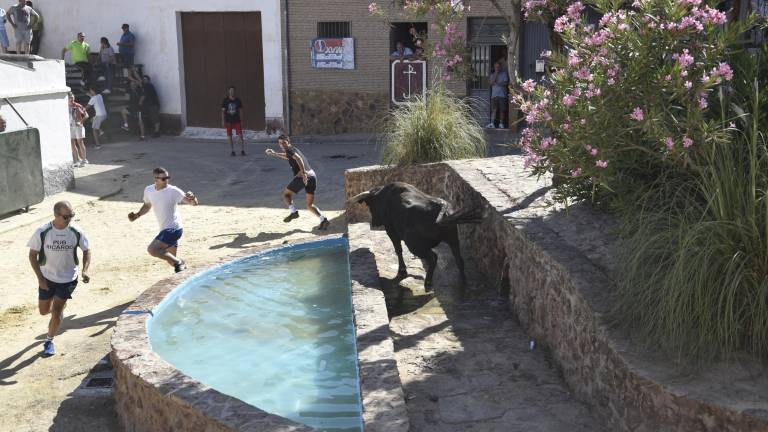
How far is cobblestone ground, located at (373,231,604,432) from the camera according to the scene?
20.5 ft

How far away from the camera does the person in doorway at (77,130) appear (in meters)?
19.2

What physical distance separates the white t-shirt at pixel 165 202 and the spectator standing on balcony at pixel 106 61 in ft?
46.5

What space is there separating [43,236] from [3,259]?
4049 mm

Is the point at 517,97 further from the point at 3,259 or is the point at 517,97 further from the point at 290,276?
the point at 3,259

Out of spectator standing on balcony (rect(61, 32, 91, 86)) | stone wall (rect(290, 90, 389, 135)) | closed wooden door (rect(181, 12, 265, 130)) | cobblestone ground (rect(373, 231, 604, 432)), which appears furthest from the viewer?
spectator standing on balcony (rect(61, 32, 91, 86))

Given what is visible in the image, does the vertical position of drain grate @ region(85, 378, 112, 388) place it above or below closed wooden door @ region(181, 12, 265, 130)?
below

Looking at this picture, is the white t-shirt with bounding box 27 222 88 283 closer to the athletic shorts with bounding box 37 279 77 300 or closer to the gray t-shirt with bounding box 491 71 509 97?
the athletic shorts with bounding box 37 279 77 300

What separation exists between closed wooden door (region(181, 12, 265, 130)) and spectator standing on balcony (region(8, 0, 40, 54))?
12.5 ft

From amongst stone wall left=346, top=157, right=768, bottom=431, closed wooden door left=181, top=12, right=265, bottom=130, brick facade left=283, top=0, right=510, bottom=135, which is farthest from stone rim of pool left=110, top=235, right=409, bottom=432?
closed wooden door left=181, top=12, right=265, bottom=130

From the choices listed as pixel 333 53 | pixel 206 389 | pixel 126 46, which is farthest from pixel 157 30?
pixel 206 389

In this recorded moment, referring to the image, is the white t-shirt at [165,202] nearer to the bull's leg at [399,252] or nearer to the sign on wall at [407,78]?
the bull's leg at [399,252]

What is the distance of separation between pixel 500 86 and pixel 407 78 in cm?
245

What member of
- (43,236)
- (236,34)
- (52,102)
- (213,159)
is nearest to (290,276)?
(43,236)

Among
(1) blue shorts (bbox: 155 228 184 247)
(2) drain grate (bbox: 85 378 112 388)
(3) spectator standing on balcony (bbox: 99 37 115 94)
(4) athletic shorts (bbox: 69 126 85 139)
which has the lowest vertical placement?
(2) drain grate (bbox: 85 378 112 388)
